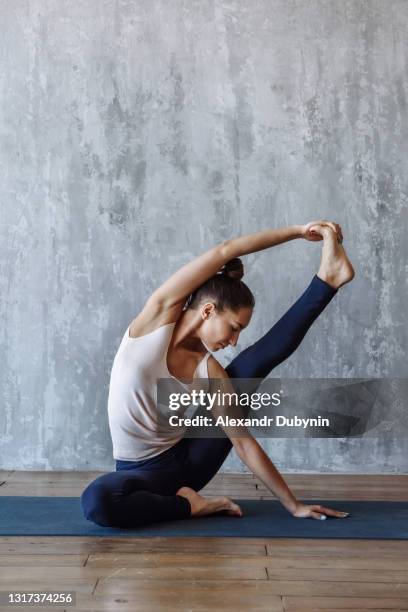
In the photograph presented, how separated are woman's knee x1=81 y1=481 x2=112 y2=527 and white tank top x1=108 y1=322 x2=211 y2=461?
26 centimetres

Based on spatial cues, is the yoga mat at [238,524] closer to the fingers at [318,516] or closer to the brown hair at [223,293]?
the fingers at [318,516]

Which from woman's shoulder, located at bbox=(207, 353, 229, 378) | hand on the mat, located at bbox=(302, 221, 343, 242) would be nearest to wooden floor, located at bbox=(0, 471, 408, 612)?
woman's shoulder, located at bbox=(207, 353, 229, 378)

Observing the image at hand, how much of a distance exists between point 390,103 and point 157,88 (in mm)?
A: 1115

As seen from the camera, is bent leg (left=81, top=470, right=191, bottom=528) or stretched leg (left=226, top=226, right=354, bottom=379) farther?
stretched leg (left=226, top=226, right=354, bottom=379)

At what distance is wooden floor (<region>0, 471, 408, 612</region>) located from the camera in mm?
1794

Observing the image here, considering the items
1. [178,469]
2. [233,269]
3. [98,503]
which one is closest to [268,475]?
[178,469]

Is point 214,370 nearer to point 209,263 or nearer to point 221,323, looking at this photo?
point 221,323

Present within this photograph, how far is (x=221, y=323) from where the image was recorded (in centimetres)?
255

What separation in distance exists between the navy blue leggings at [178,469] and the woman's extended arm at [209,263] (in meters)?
0.20

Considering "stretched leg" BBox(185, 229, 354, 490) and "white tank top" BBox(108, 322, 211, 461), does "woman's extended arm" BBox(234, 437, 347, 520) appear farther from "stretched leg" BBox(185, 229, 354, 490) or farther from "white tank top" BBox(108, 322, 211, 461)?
"white tank top" BBox(108, 322, 211, 461)

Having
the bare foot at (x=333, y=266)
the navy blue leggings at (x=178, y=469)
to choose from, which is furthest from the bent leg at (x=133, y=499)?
the bare foot at (x=333, y=266)

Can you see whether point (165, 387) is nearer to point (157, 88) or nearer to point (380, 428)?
point (380, 428)

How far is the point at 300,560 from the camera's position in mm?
2125

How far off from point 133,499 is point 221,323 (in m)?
0.62
